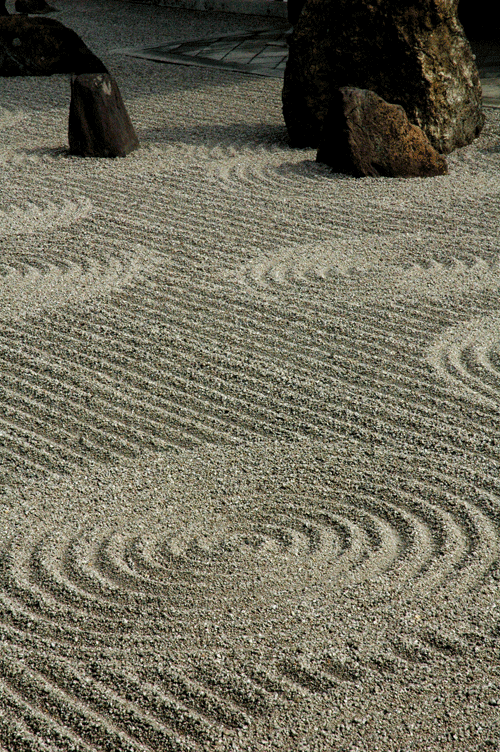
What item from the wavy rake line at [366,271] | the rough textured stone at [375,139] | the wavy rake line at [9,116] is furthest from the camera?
the wavy rake line at [9,116]

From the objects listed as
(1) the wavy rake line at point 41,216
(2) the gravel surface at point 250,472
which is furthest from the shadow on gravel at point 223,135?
(1) the wavy rake line at point 41,216

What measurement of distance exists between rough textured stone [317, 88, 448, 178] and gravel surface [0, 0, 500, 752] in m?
0.41

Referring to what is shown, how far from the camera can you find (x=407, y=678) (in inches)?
66.9

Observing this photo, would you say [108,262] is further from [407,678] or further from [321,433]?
[407,678]

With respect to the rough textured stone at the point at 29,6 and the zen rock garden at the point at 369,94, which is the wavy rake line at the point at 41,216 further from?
the rough textured stone at the point at 29,6

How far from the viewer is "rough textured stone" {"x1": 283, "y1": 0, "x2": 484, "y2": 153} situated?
5.30m

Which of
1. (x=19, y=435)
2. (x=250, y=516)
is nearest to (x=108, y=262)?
(x=19, y=435)

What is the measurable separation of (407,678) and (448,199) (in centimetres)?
364

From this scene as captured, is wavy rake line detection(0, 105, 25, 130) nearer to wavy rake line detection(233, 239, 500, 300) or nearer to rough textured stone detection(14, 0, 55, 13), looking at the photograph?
wavy rake line detection(233, 239, 500, 300)

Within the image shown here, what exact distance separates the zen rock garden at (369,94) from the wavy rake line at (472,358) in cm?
228

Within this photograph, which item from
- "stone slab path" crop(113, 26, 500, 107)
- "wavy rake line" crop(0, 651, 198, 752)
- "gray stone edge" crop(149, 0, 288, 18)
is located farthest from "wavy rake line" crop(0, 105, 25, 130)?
"gray stone edge" crop(149, 0, 288, 18)

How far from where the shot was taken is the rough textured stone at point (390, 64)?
5301 mm

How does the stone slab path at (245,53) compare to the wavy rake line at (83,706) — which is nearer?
the wavy rake line at (83,706)

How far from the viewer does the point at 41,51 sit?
26.9 feet
